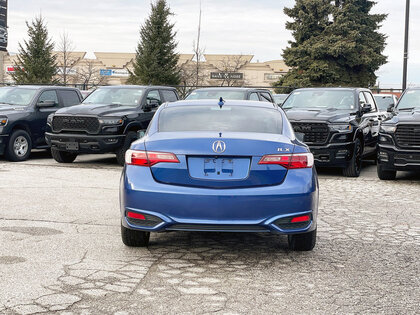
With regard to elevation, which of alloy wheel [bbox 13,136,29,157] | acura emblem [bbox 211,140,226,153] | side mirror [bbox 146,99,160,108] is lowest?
alloy wheel [bbox 13,136,29,157]

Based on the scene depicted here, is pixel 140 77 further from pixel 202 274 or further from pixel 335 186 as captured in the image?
pixel 202 274

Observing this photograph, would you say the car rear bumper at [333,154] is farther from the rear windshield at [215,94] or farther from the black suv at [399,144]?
the rear windshield at [215,94]

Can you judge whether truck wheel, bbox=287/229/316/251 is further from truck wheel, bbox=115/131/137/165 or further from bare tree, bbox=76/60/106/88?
bare tree, bbox=76/60/106/88

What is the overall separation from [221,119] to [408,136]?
6.30m

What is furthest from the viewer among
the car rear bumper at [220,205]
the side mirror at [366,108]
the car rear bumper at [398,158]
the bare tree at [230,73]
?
the bare tree at [230,73]

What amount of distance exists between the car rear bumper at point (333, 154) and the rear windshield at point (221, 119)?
228 inches

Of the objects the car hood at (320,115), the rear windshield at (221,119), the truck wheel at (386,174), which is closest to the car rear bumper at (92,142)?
→ the car hood at (320,115)

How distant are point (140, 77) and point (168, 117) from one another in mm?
42966

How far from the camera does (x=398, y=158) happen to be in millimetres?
11406

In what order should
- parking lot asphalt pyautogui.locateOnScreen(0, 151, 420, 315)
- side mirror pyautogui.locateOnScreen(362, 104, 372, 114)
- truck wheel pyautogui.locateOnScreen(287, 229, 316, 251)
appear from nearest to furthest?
parking lot asphalt pyautogui.locateOnScreen(0, 151, 420, 315), truck wheel pyautogui.locateOnScreen(287, 229, 316, 251), side mirror pyautogui.locateOnScreen(362, 104, 372, 114)

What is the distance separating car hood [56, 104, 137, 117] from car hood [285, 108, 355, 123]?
3604mm

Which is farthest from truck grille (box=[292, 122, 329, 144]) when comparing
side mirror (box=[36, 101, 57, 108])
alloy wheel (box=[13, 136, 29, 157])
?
alloy wheel (box=[13, 136, 29, 157])

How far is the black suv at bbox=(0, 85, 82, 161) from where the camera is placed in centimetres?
1404

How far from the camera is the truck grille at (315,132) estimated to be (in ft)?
39.9
